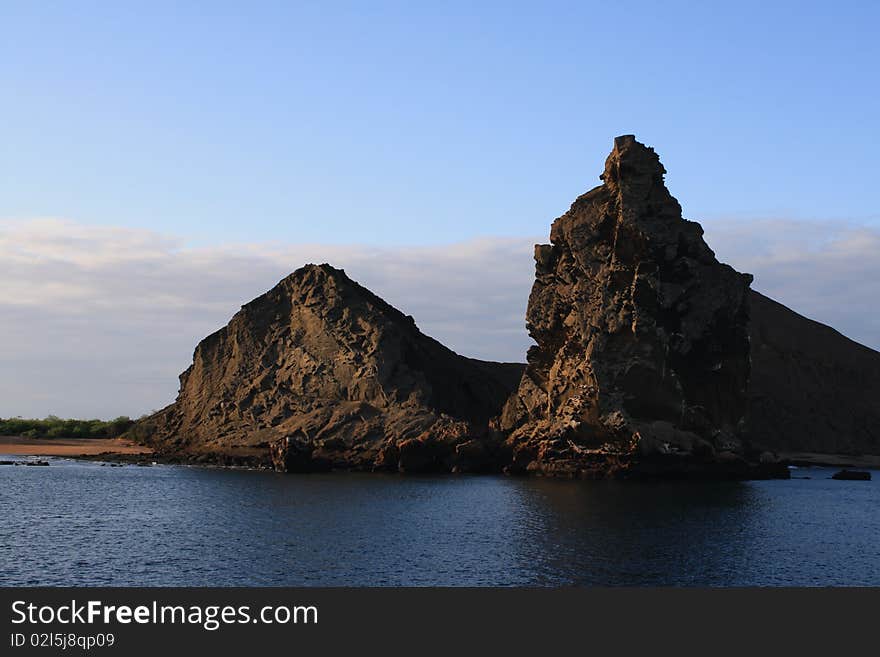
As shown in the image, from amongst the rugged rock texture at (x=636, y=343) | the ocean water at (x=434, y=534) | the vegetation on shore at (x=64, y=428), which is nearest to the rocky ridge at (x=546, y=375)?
the rugged rock texture at (x=636, y=343)

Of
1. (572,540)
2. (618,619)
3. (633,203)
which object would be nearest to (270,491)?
(572,540)

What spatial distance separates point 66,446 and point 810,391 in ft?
405

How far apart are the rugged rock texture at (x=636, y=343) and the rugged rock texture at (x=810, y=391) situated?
239ft

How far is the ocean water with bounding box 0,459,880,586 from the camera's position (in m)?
41.2

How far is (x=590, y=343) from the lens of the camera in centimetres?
9088

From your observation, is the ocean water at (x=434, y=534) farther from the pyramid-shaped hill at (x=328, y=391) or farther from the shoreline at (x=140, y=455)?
the shoreline at (x=140, y=455)

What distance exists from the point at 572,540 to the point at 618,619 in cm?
1900

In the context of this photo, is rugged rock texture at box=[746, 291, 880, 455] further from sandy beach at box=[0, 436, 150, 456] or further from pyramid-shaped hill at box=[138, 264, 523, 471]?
sandy beach at box=[0, 436, 150, 456]

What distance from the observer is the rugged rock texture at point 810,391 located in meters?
164

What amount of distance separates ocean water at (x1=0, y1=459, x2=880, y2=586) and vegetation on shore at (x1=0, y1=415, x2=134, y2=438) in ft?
286

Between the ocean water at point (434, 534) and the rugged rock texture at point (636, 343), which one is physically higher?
the rugged rock texture at point (636, 343)

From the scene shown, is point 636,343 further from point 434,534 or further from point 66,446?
point 66,446

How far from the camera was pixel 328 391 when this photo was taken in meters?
116

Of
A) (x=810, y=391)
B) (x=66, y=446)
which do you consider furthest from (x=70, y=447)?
(x=810, y=391)
